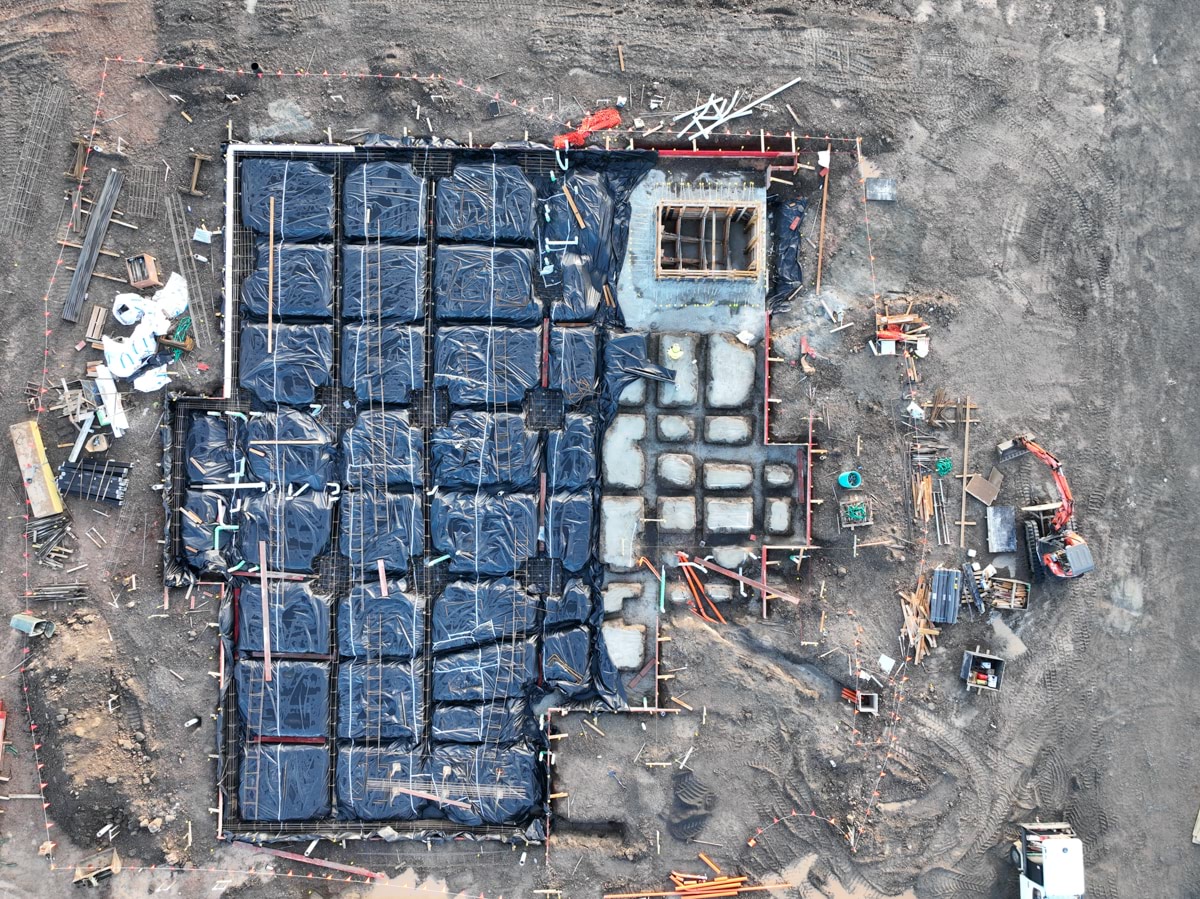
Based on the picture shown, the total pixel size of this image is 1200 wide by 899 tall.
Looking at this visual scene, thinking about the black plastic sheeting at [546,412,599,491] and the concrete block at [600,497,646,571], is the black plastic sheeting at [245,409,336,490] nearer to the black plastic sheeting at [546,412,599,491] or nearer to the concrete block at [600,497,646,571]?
the black plastic sheeting at [546,412,599,491]

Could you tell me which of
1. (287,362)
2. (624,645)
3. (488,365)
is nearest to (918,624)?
(624,645)

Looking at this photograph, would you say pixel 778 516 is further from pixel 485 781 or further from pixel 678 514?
pixel 485 781

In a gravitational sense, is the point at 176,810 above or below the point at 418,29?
below

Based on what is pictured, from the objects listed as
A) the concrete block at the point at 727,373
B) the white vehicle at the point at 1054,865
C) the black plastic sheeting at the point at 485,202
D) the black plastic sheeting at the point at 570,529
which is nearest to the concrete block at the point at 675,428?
the concrete block at the point at 727,373

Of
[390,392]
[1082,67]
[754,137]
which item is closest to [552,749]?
[390,392]

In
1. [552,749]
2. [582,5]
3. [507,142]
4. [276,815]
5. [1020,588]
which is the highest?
[582,5]

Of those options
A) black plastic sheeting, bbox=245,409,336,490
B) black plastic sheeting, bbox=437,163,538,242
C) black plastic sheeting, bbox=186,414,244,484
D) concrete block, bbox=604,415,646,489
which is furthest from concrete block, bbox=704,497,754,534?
black plastic sheeting, bbox=186,414,244,484

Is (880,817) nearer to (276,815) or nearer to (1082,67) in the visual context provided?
(276,815)
